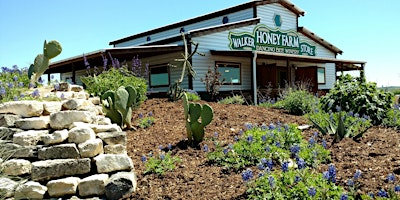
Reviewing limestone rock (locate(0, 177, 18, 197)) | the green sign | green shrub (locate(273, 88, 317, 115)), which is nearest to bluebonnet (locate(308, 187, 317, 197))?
limestone rock (locate(0, 177, 18, 197))

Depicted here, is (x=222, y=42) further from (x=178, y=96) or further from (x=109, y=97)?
(x=109, y=97)

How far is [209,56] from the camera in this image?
16641 mm

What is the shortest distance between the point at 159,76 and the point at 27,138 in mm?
13083

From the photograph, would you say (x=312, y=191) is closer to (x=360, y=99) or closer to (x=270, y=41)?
(x=360, y=99)

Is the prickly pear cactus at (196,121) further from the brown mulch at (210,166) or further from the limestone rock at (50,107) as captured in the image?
the limestone rock at (50,107)

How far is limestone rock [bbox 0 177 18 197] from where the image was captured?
436cm

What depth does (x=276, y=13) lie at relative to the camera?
821 inches

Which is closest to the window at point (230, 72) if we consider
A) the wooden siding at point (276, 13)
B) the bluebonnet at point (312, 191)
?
the wooden siding at point (276, 13)

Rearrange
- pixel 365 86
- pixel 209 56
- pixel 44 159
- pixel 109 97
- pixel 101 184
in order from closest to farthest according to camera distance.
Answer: pixel 101 184 < pixel 44 159 < pixel 109 97 < pixel 365 86 < pixel 209 56

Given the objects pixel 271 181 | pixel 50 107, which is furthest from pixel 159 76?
pixel 271 181

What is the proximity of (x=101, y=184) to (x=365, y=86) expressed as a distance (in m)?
6.49

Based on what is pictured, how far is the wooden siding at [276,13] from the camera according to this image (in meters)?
19.9

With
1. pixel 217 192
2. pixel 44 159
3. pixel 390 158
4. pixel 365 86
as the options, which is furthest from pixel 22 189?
pixel 365 86

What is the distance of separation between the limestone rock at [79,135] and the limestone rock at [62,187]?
1.94ft
